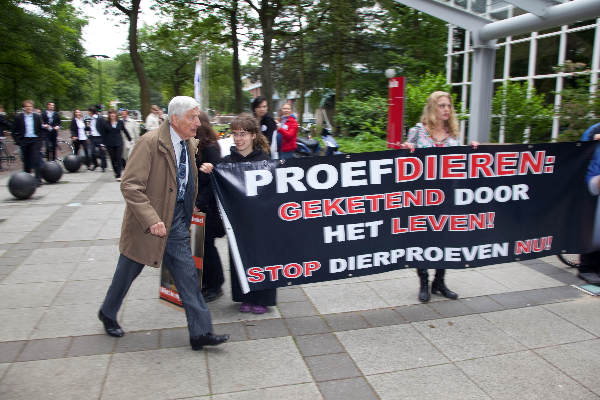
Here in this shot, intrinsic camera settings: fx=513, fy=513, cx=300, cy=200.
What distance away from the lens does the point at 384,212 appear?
4328mm

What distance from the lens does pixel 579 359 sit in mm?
3635

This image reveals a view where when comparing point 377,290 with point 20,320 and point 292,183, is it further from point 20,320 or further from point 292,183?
point 20,320

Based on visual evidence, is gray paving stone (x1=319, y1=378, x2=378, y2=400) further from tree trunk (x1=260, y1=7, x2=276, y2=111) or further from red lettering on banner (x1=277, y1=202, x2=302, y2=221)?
tree trunk (x1=260, y1=7, x2=276, y2=111)

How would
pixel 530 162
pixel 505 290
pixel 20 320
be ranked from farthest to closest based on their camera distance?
pixel 505 290
pixel 530 162
pixel 20 320

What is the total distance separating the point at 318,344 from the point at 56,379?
182 cm

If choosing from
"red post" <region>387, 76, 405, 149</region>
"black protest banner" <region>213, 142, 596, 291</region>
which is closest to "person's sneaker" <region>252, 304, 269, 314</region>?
"black protest banner" <region>213, 142, 596, 291</region>

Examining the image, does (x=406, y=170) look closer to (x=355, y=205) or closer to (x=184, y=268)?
(x=355, y=205)

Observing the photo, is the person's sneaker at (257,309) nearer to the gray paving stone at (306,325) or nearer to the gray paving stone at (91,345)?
the gray paving stone at (306,325)

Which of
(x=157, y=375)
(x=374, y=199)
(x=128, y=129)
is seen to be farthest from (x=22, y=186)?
(x=374, y=199)

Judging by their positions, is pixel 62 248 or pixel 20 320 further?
pixel 62 248

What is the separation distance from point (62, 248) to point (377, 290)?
13.2 feet

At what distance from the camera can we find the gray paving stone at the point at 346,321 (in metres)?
4.22

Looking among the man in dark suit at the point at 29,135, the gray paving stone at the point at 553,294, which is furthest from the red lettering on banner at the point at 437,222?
the man in dark suit at the point at 29,135

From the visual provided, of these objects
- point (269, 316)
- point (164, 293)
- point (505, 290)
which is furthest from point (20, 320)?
point (505, 290)
